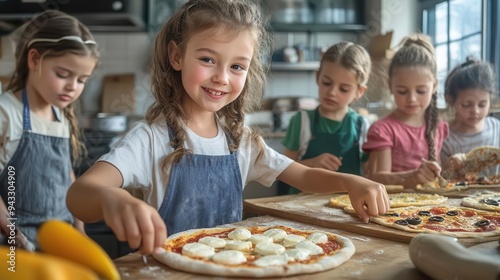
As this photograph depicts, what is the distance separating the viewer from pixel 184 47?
4.52 feet

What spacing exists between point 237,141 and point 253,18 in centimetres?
36

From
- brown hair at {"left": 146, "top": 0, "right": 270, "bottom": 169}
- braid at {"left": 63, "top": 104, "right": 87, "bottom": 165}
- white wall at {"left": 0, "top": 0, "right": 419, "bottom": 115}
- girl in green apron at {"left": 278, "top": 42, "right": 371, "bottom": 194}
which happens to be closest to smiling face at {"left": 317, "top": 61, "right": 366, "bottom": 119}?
girl in green apron at {"left": 278, "top": 42, "right": 371, "bottom": 194}

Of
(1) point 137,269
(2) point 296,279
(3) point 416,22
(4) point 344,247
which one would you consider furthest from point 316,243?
(3) point 416,22

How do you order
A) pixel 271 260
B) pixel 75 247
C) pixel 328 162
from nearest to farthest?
pixel 75 247 → pixel 271 260 → pixel 328 162

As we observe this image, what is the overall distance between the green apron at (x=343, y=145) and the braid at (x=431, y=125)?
0.95ft

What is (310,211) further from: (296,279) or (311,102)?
(311,102)

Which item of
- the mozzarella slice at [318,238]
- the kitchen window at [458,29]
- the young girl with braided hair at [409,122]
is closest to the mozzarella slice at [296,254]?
the mozzarella slice at [318,238]

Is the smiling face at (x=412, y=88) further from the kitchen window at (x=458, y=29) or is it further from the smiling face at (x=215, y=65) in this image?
the smiling face at (x=215, y=65)

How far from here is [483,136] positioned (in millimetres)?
2238

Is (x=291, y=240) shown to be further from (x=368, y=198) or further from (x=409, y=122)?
(x=409, y=122)

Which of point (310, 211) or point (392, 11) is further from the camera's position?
point (392, 11)

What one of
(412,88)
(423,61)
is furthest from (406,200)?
(423,61)

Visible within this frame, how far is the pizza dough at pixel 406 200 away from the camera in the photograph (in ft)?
5.06

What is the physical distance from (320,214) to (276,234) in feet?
1.08
